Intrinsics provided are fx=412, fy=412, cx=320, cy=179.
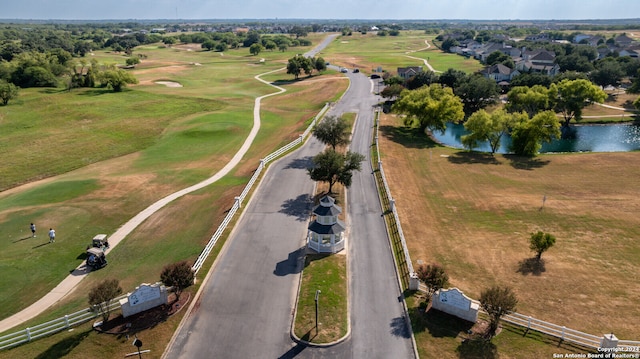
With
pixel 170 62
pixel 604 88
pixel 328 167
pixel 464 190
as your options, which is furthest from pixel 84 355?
pixel 170 62

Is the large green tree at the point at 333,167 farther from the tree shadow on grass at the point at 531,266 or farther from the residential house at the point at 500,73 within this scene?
the residential house at the point at 500,73

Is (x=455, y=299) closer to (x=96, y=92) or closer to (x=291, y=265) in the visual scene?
(x=291, y=265)

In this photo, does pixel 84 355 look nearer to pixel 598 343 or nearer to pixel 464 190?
pixel 598 343

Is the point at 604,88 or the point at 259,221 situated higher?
the point at 604,88

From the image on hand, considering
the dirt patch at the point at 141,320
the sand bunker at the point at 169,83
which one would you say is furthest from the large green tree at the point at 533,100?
the sand bunker at the point at 169,83

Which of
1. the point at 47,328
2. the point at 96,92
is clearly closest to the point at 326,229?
the point at 47,328

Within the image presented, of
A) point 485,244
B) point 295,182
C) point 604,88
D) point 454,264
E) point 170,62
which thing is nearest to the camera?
point 454,264
